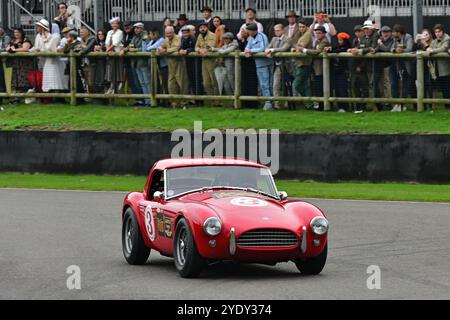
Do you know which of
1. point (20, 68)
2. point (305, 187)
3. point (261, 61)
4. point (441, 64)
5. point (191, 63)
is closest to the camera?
point (305, 187)

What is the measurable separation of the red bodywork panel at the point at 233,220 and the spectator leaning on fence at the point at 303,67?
1207 cm

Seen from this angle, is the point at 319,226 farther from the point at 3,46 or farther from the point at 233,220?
the point at 3,46

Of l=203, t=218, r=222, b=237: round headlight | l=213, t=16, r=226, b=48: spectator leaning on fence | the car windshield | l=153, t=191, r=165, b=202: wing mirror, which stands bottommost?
l=203, t=218, r=222, b=237: round headlight

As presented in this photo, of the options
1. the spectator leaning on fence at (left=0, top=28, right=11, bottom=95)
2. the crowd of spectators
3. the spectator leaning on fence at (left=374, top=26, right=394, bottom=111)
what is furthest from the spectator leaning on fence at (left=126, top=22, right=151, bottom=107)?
the spectator leaning on fence at (left=374, top=26, right=394, bottom=111)

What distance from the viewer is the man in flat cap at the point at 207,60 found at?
82.2ft

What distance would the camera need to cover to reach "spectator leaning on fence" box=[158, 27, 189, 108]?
25.4 metres

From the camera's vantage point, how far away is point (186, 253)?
11281 millimetres

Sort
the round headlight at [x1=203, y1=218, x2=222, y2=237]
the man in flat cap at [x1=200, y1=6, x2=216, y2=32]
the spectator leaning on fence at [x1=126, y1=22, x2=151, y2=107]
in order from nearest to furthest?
1. the round headlight at [x1=203, y1=218, x2=222, y2=237]
2. the man in flat cap at [x1=200, y1=6, x2=216, y2=32]
3. the spectator leaning on fence at [x1=126, y1=22, x2=151, y2=107]

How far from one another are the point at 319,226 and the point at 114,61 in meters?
15.4

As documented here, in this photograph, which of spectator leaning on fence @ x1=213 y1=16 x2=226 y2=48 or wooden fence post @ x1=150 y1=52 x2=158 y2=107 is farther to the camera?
wooden fence post @ x1=150 y1=52 x2=158 y2=107

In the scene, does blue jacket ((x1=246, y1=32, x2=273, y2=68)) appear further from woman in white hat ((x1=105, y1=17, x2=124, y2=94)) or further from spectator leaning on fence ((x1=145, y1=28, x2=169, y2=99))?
woman in white hat ((x1=105, y1=17, x2=124, y2=94))

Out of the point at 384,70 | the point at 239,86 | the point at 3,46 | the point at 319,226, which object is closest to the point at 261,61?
the point at 239,86

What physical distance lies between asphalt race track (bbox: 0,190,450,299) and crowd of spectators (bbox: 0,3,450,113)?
17.4 feet
